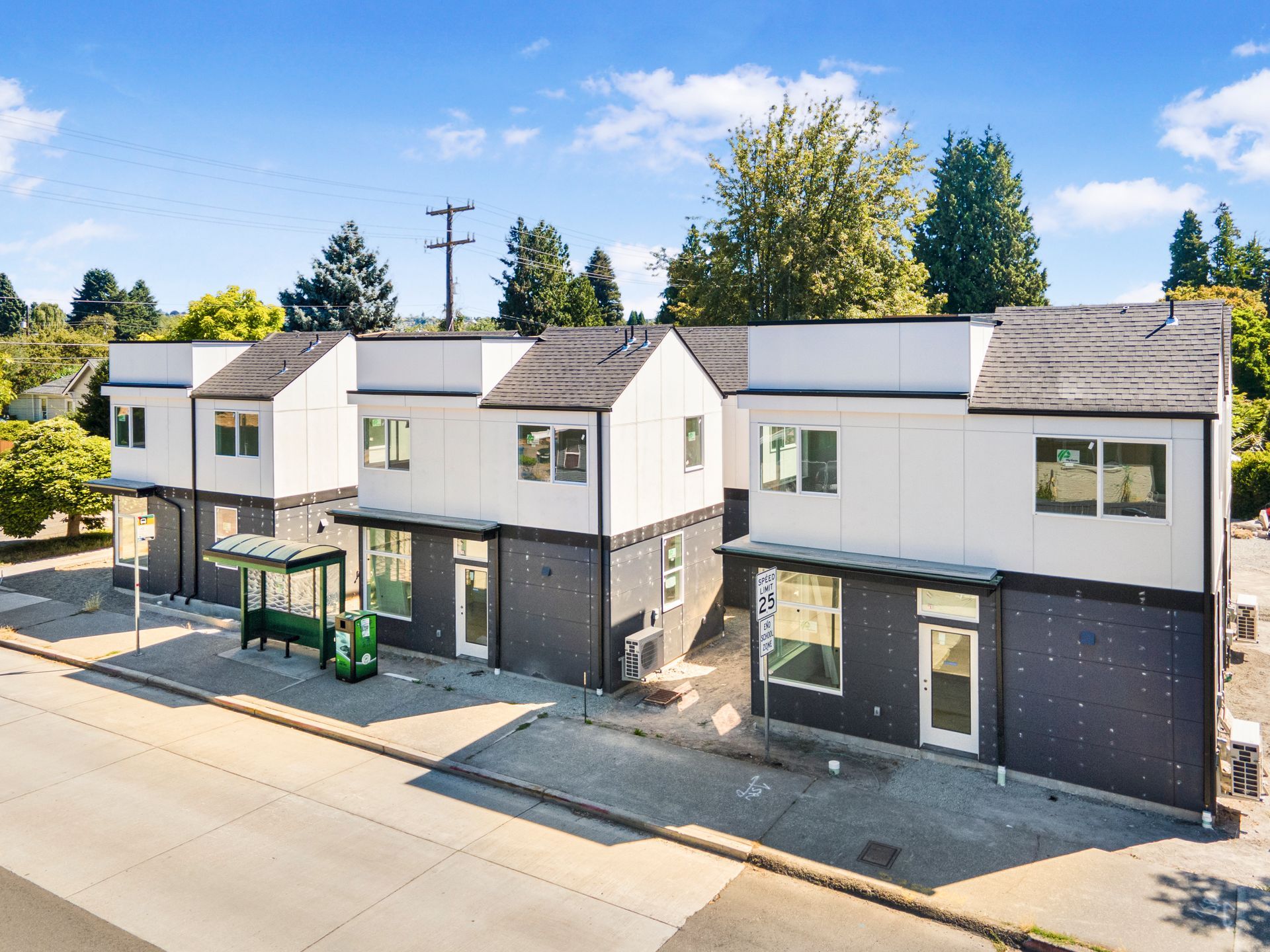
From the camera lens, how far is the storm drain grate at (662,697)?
15820 millimetres

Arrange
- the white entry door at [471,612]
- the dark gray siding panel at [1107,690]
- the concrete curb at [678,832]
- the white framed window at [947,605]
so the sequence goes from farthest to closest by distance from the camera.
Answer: the white entry door at [471,612]
the white framed window at [947,605]
the dark gray siding panel at [1107,690]
the concrete curb at [678,832]

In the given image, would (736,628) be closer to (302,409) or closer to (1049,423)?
(1049,423)

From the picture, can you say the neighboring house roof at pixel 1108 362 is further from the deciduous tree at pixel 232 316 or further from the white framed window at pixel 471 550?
the deciduous tree at pixel 232 316

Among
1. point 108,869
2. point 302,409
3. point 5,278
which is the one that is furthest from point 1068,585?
point 5,278

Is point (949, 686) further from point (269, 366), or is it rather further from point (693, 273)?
point (693, 273)

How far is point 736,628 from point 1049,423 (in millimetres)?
10079

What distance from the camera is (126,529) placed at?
942 inches

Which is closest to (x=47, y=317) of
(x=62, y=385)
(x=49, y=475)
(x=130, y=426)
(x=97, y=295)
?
(x=97, y=295)

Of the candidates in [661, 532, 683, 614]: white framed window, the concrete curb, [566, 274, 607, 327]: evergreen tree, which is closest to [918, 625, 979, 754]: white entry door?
the concrete curb

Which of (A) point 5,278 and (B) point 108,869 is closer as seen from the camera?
(B) point 108,869

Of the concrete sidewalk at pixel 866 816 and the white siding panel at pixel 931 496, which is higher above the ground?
the white siding panel at pixel 931 496

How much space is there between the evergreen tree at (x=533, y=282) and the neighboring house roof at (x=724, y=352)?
31389 mm

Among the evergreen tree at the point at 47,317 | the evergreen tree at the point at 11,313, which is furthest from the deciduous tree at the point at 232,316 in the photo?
the evergreen tree at the point at 11,313

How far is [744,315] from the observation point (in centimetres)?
3906
